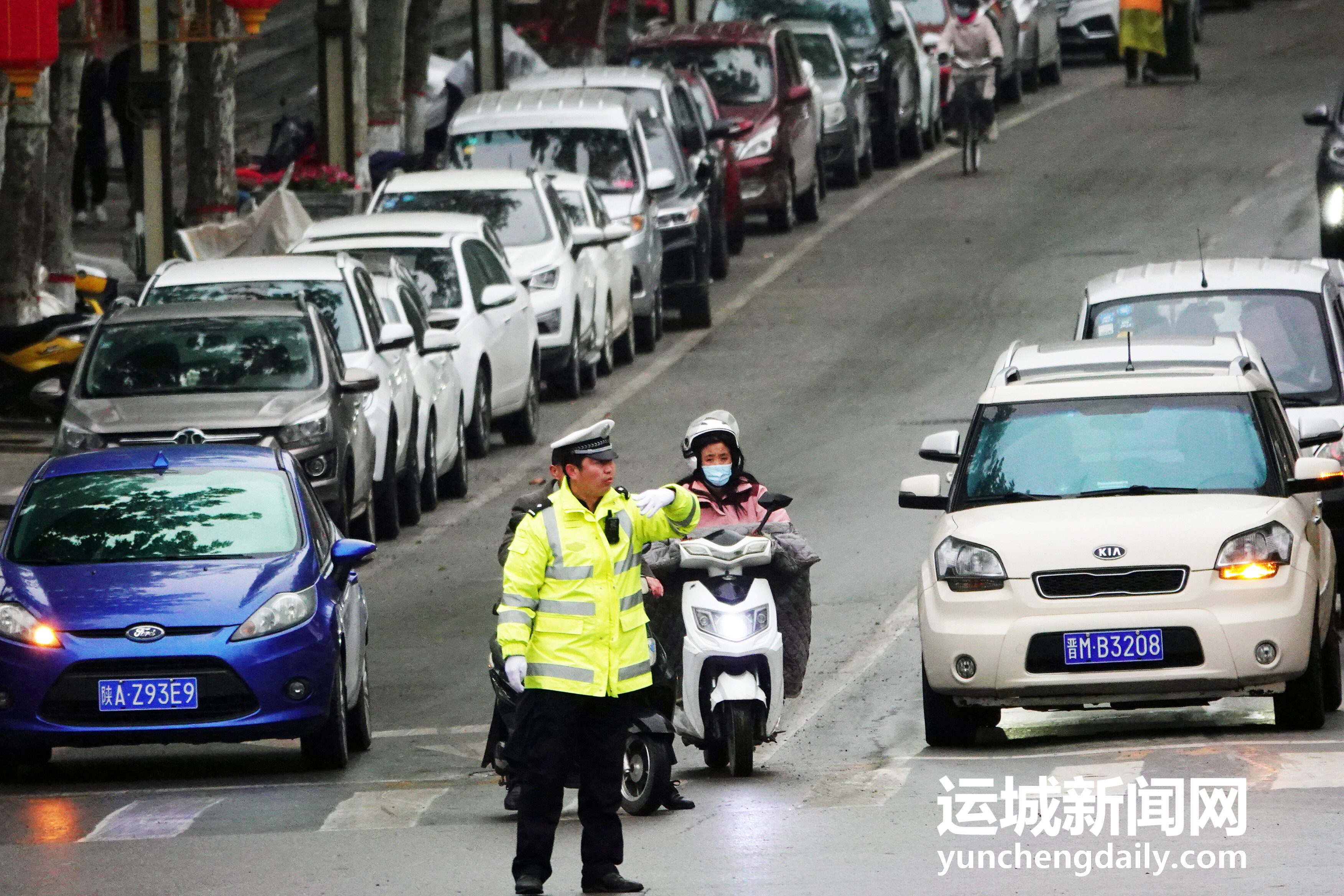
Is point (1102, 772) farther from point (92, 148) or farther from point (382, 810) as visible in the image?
point (92, 148)

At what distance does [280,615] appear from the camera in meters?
12.5

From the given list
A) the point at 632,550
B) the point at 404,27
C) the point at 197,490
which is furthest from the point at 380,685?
the point at 404,27

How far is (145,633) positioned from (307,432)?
16.9 ft

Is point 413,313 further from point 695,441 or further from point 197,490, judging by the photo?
point 695,441

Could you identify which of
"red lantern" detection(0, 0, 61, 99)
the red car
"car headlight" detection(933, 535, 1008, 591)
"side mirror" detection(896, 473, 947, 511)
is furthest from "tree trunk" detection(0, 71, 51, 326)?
"car headlight" detection(933, 535, 1008, 591)

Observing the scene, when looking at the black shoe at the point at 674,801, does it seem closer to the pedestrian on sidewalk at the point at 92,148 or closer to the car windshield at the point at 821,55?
the pedestrian on sidewalk at the point at 92,148

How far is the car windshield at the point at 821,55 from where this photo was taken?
35.1 m

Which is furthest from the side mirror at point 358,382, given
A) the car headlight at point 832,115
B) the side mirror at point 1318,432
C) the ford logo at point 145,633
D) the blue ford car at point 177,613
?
the car headlight at point 832,115

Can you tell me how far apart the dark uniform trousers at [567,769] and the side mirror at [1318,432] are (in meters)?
4.93

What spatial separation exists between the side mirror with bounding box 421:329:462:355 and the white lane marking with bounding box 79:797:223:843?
790cm

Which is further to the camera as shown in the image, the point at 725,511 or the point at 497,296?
the point at 497,296

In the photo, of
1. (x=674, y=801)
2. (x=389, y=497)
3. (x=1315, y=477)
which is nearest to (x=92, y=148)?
(x=389, y=497)

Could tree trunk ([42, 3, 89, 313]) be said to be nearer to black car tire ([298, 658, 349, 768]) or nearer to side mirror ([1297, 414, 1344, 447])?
black car tire ([298, 658, 349, 768])

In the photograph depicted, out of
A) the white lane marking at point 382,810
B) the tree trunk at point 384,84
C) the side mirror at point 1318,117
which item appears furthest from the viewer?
the tree trunk at point 384,84
